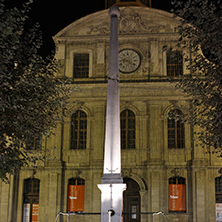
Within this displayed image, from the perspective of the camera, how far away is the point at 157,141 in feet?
80.6

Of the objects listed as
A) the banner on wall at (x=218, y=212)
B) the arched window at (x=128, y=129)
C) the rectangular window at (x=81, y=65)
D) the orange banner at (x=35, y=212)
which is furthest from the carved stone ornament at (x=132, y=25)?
the orange banner at (x=35, y=212)

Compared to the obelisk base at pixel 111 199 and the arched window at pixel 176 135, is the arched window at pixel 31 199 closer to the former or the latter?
the arched window at pixel 176 135

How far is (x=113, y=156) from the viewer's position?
A: 1172cm

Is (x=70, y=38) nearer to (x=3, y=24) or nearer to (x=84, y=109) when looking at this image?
(x=84, y=109)

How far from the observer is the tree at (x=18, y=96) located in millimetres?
12469

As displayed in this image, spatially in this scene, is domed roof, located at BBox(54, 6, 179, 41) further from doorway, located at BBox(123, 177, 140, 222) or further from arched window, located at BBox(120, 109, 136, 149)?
doorway, located at BBox(123, 177, 140, 222)

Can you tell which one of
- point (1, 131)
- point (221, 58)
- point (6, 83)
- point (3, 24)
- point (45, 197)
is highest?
point (3, 24)

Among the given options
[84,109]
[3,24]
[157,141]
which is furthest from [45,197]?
[3,24]

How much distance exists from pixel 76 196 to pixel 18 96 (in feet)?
42.3

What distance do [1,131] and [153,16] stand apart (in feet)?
51.9

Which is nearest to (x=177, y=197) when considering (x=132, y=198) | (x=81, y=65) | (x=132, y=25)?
(x=132, y=198)

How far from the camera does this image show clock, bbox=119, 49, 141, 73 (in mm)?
25938

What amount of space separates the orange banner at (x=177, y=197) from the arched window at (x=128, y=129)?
11.0 ft

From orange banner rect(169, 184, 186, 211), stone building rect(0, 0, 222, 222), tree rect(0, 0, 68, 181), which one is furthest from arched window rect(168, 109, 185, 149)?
tree rect(0, 0, 68, 181)
